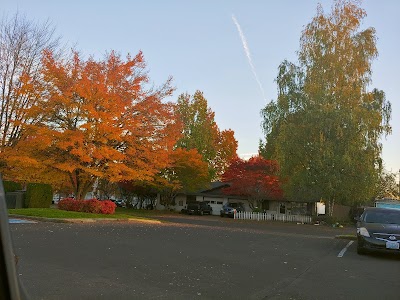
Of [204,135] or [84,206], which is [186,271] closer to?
[84,206]

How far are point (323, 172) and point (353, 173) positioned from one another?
80.5 inches

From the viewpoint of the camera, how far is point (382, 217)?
1484cm

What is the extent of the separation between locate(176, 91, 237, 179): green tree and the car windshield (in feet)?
130

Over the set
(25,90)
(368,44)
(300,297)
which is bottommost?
(300,297)

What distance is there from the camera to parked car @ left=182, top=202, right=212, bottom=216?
48781 mm

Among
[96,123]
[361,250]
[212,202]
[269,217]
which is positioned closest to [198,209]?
[212,202]

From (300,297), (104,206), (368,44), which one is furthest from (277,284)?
(368,44)

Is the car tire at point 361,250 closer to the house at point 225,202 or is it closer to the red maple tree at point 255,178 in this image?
the red maple tree at point 255,178

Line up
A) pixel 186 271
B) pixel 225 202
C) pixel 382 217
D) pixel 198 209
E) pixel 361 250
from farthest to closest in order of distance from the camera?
pixel 225 202 → pixel 198 209 → pixel 382 217 → pixel 361 250 → pixel 186 271

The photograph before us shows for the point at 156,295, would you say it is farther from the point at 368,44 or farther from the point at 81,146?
the point at 368,44

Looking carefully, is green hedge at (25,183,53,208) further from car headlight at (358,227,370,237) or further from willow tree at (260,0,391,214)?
car headlight at (358,227,370,237)

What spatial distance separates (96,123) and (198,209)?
2643 cm

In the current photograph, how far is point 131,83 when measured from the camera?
88.9 feet

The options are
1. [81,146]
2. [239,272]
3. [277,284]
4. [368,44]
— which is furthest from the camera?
[368,44]
